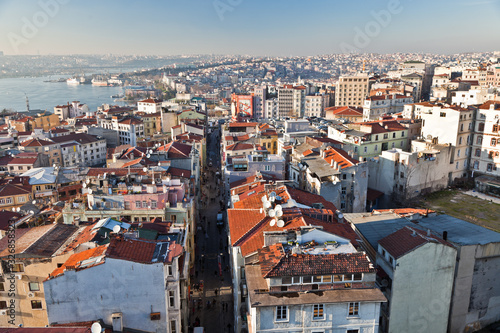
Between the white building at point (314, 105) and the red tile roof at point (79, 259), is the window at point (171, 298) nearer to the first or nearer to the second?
the red tile roof at point (79, 259)

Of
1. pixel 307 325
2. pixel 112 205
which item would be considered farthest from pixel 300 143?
pixel 307 325

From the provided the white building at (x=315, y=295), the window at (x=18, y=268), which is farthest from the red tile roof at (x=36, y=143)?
the white building at (x=315, y=295)

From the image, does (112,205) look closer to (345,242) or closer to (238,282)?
(238,282)

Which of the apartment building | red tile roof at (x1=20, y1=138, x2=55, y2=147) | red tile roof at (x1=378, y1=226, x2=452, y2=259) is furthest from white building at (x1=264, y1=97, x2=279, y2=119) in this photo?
red tile roof at (x1=378, y1=226, x2=452, y2=259)

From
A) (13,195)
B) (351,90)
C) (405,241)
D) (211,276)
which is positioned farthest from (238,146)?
(351,90)

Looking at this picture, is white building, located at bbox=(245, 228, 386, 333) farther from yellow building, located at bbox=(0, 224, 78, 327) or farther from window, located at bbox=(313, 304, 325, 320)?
yellow building, located at bbox=(0, 224, 78, 327)

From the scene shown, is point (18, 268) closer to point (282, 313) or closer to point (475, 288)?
point (282, 313)
